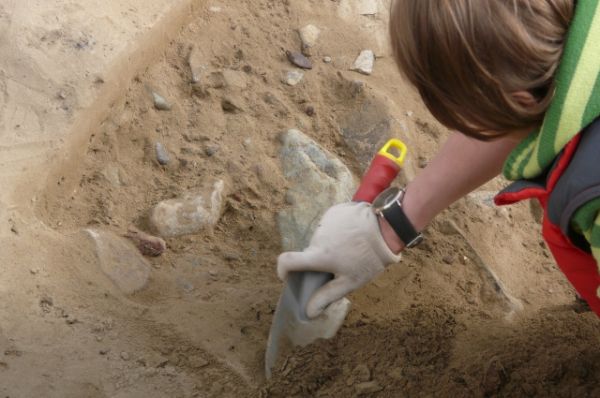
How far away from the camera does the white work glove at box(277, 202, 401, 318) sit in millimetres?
1845

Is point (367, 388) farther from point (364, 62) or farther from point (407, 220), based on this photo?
point (364, 62)

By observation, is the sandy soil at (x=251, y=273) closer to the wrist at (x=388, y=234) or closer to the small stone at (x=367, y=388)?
the small stone at (x=367, y=388)

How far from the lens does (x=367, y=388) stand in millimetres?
1758

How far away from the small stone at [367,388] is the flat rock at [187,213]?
0.76 metres

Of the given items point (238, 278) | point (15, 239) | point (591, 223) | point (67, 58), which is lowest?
point (238, 278)

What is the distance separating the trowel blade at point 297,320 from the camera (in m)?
1.92

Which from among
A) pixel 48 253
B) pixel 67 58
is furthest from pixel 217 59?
pixel 48 253

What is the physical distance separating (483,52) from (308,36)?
171cm

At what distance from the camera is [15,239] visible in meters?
2.03

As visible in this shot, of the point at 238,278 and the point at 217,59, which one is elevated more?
the point at 217,59

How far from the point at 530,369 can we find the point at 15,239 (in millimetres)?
1312

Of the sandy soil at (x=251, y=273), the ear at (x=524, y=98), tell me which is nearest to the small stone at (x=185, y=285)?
the sandy soil at (x=251, y=273)

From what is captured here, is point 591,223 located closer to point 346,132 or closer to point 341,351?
point 341,351

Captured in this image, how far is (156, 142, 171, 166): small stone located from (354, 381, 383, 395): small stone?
1.01 meters
